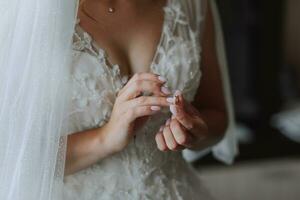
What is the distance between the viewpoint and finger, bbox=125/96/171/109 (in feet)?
2.68

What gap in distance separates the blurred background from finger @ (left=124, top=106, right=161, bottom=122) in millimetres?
1634

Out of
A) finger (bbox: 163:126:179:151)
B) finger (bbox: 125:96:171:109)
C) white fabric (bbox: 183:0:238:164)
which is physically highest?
finger (bbox: 125:96:171:109)

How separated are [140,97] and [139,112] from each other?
0.07ft

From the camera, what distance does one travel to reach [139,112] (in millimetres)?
833

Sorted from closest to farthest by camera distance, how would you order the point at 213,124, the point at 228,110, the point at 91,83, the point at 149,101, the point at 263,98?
the point at 149,101 < the point at 91,83 < the point at 213,124 < the point at 228,110 < the point at 263,98

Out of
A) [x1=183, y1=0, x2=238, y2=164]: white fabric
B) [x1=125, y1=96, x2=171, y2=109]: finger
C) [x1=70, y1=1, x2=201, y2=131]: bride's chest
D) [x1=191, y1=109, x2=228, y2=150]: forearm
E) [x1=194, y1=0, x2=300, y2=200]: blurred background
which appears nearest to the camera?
[x1=125, y1=96, x2=171, y2=109]: finger

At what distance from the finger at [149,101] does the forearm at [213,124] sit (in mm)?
260

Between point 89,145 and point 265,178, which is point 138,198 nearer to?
point 89,145

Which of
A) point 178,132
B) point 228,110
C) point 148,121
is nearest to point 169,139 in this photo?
point 178,132

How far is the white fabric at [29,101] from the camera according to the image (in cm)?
82

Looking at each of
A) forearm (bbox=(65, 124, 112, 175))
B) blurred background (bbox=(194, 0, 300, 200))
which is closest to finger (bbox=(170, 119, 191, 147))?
forearm (bbox=(65, 124, 112, 175))

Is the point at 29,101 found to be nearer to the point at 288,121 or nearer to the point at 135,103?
the point at 135,103

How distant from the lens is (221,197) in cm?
236

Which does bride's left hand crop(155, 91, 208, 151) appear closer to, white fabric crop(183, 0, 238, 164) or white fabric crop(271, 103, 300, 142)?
white fabric crop(183, 0, 238, 164)
